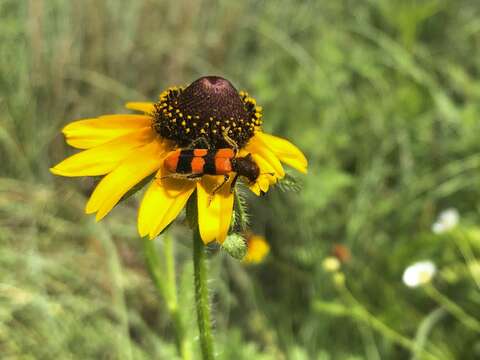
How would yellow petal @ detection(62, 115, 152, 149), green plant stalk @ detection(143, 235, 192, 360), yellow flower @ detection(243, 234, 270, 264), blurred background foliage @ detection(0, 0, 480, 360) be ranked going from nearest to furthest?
yellow petal @ detection(62, 115, 152, 149) → green plant stalk @ detection(143, 235, 192, 360) → yellow flower @ detection(243, 234, 270, 264) → blurred background foliage @ detection(0, 0, 480, 360)

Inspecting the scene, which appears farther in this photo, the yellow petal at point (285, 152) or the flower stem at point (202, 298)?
the yellow petal at point (285, 152)

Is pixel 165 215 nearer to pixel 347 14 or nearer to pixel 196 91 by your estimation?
pixel 196 91

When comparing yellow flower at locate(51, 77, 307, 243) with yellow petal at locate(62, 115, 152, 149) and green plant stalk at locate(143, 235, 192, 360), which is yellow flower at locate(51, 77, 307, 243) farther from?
green plant stalk at locate(143, 235, 192, 360)

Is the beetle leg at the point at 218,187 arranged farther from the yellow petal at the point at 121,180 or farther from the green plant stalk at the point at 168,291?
the green plant stalk at the point at 168,291

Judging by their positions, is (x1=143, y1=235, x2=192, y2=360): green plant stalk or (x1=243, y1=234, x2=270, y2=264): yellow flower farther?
(x1=243, y1=234, x2=270, y2=264): yellow flower

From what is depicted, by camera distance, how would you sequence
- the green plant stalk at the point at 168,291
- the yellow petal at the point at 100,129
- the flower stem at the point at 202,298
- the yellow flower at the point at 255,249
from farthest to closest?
the yellow flower at the point at 255,249 → the green plant stalk at the point at 168,291 → the yellow petal at the point at 100,129 → the flower stem at the point at 202,298

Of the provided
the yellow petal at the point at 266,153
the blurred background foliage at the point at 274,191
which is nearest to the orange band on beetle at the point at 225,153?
the yellow petal at the point at 266,153

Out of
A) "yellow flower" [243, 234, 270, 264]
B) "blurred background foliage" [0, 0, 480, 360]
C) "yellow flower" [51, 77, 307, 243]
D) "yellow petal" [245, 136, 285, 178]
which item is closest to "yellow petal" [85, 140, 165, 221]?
"yellow flower" [51, 77, 307, 243]
